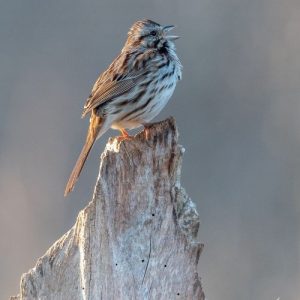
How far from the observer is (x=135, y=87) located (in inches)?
246

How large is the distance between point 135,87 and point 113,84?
0.11m

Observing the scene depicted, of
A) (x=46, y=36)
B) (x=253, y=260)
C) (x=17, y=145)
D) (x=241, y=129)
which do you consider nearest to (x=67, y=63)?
(x=46, y=36)

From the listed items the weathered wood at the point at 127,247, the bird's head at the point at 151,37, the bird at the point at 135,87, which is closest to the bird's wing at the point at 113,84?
the bird at the point at 135,87

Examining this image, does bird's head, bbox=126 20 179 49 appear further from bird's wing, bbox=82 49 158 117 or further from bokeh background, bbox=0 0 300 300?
bokeh background, bbox=0 0 300 300

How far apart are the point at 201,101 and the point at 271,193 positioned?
3.60ft

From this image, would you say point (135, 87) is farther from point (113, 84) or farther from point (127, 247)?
point (127, 247)

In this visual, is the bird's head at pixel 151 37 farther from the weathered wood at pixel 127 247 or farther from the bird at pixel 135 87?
the weathered wood at pixel 127 247

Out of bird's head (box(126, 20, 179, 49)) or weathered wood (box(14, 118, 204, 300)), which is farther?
bird's head (box(126, 20, 179, 49))

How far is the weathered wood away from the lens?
14.6 feet

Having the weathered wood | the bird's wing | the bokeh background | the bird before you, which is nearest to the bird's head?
the bird

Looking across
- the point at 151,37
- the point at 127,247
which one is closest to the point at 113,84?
the point at 151,37

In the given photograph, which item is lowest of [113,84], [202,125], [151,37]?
[113,84]

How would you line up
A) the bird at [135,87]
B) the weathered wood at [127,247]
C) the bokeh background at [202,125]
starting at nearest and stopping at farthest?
1. the weathered wood at [127,247]
2. the bird at [135,87]
3. the bokeh background at [202,125]

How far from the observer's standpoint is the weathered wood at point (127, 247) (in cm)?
445
